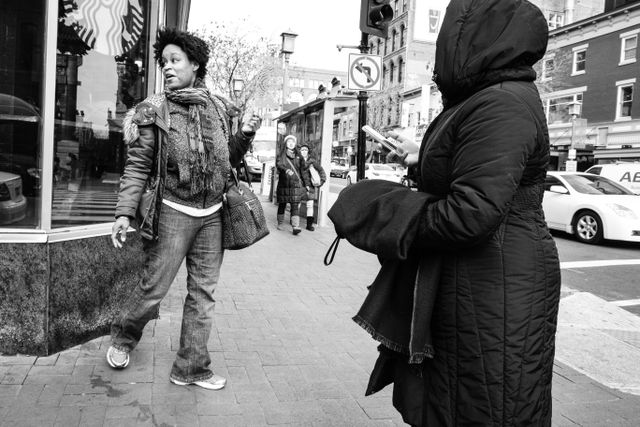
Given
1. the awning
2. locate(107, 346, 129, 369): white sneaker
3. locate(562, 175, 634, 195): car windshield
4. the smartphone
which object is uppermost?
the awning

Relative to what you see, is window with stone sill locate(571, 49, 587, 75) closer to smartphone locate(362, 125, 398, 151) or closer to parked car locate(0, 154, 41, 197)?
parked car locate(0, 154, 41, 197)

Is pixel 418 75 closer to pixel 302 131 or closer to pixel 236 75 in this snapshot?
pixel 236 75

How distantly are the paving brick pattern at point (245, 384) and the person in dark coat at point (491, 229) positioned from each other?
154 cm

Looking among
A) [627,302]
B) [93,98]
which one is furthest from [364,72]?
[627,302]

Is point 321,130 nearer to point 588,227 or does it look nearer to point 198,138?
point 588,227

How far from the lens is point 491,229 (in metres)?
1.70

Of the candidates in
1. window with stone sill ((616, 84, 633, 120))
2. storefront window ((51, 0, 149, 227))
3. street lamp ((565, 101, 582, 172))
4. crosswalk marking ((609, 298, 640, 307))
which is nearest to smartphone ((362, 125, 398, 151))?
storefront window ((51, 0, 149, 227))

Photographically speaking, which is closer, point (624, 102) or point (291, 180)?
point (291, 180)

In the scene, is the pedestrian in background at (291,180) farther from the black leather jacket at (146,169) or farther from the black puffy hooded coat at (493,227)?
the black puffy hooded coat at (493,227)

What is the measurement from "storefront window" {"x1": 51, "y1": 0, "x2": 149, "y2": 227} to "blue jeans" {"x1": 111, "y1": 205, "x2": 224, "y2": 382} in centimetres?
96

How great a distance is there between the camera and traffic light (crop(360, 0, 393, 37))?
6.82m

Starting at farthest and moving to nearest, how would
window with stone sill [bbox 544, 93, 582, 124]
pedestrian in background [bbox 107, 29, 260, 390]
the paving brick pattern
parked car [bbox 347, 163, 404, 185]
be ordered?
window with stone sill [bbox 544, 93, 582, 124] → parked car [bbox 347, 163, 404, 185] → pedestrian in background [bbox 107, 29, 260, 390] → the paving brick pattern

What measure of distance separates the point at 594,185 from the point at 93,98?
1113 cm

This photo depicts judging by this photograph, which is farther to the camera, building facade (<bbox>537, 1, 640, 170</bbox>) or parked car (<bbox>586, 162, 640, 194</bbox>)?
building facade (<bbox>537, 1, 640, 170</bbox>)
